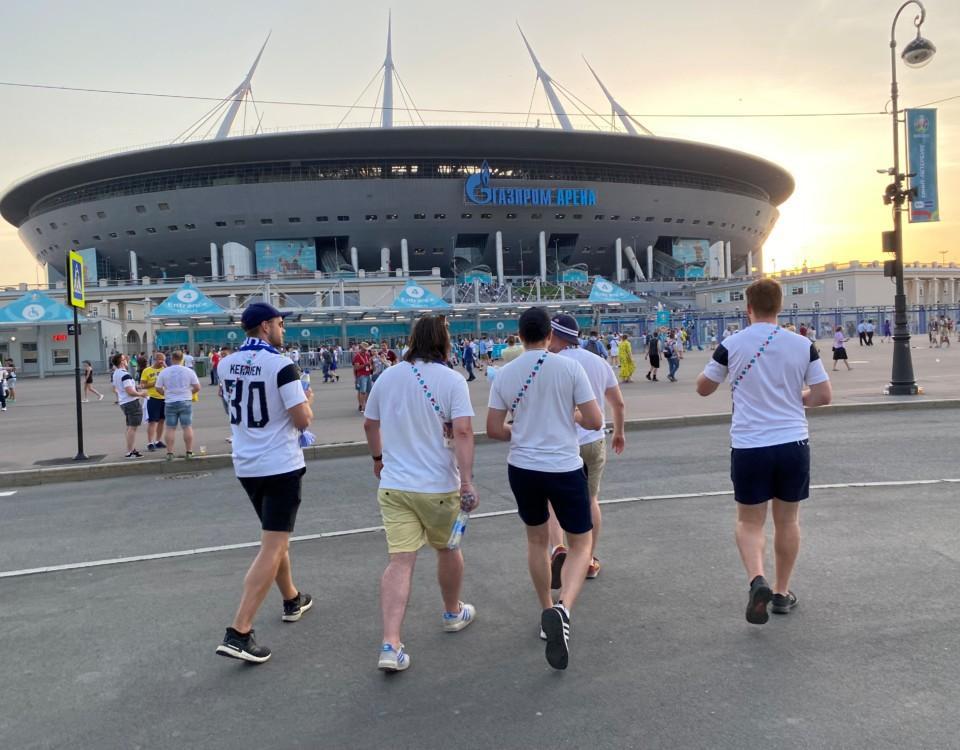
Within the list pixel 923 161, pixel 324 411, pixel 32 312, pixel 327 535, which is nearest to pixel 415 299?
pixel 32 312

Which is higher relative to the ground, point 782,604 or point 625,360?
point 625,360

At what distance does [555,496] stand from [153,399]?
9933 mm

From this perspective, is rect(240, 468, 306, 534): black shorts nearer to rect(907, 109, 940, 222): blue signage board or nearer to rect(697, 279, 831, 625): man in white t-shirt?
rect(697, 279, 831, 625): man in white t-shirt

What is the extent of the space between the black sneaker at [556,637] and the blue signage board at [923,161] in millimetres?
17221

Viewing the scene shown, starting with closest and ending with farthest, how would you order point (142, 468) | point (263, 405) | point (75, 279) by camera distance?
1. point (263, 405)
2. point (142, 468)
3. point (75, 279)

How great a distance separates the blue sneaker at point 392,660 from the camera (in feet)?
12.1

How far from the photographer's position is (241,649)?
12.7 ft

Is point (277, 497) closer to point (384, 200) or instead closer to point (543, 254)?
point (384, 200)

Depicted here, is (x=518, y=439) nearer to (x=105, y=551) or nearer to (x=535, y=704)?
(x=535, y=704)

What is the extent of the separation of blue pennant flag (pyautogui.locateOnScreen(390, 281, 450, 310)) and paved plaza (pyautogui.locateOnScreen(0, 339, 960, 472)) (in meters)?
10.1

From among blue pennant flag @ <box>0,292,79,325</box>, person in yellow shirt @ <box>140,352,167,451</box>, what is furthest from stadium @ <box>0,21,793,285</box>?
person in yellow shirt @ <box>140,352,167,451</box>

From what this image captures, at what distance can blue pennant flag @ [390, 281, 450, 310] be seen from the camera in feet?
121

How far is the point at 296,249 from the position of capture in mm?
74500

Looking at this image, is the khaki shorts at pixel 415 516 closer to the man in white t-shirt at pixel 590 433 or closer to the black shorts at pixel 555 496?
the black shorts at pixel 555 496
